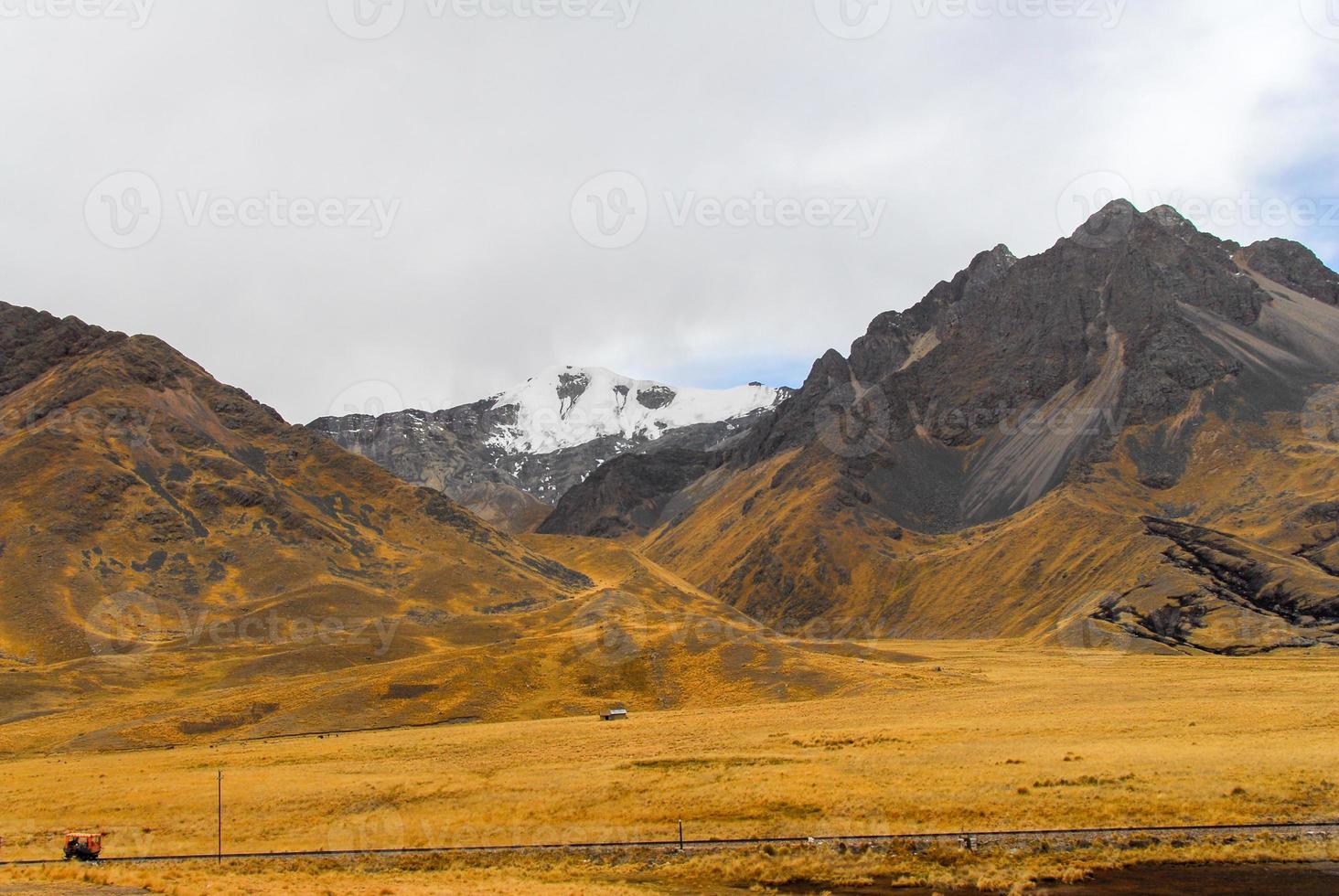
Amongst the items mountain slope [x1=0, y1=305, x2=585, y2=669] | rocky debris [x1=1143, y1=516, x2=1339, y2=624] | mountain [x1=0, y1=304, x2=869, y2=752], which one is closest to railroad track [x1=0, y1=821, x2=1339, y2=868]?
mountain [x1=0, y1=304, x2=869, y2=752]

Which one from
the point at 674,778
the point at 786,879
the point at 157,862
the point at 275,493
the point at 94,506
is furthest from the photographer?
the point at 275,493

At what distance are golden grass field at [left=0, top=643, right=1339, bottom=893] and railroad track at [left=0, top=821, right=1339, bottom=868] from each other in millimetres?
892

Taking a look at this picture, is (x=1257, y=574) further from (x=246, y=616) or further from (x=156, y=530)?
(x=156, y=530)

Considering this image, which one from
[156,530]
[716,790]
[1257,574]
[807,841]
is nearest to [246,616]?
[156,530]

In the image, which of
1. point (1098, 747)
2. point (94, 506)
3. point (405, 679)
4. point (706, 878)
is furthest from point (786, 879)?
point (94, 506)

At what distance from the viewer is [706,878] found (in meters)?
37.9

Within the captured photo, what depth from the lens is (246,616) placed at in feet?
475

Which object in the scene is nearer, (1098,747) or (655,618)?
(1098,747)

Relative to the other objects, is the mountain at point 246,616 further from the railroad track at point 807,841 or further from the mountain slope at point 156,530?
the railroad track at point 807,841

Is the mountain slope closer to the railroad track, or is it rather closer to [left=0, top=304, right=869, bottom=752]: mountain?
[left=0, top=304, right=869, bottom=752]: mountain

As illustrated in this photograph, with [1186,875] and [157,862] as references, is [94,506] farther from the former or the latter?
[1186,875]

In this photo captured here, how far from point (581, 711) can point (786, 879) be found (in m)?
67.6

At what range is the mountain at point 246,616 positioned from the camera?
10119 cm

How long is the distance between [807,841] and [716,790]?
9.64 metres
